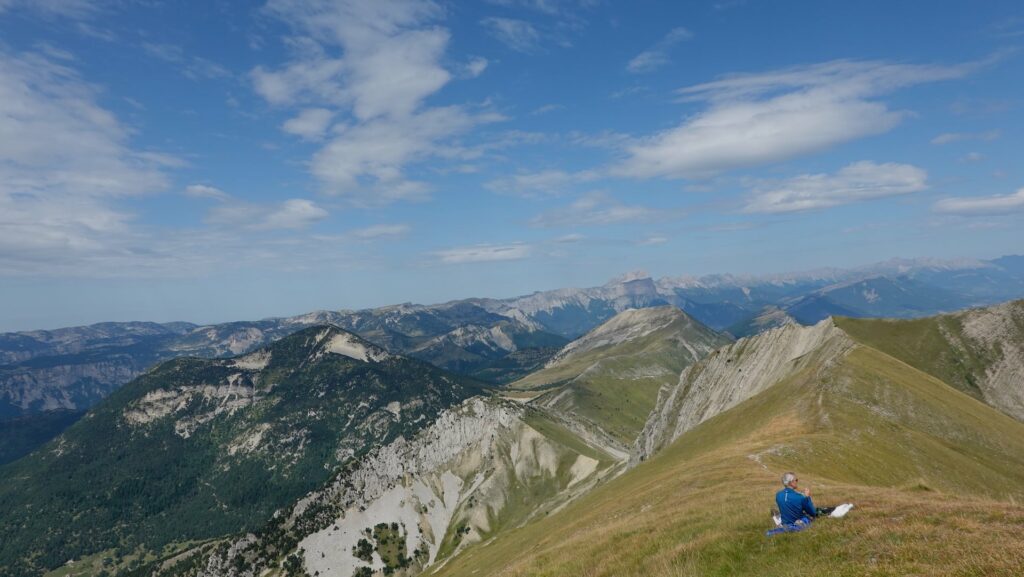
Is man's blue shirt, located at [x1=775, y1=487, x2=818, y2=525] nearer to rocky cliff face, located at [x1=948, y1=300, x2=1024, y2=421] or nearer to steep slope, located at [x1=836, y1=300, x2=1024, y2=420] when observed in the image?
steep slope, located at [x1=836, y1=300, x2=1024, y2=420]

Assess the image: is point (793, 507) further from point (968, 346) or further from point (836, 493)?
point (968, 346)

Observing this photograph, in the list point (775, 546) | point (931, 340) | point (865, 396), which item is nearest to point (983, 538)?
point (775, 546)

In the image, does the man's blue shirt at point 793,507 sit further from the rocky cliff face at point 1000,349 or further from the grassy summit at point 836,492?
the rocky cliff face at point 1000,349

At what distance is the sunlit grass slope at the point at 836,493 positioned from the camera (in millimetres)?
14688

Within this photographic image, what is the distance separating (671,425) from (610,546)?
5310 inches

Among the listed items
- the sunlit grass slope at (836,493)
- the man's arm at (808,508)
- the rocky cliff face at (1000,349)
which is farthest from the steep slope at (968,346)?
the man's arm at (808,508)

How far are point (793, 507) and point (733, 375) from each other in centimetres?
13285

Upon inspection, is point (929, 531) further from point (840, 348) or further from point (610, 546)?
point (840, 348)

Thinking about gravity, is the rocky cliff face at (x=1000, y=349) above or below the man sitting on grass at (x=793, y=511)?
below

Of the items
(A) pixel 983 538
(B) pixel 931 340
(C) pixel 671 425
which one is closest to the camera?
(A) pixel 983 538

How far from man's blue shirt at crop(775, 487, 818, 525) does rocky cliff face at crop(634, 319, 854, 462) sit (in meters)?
104

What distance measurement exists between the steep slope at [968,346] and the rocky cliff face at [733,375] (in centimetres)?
3715

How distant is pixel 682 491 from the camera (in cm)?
4359

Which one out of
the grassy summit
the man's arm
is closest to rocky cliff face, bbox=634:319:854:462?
the grassy summit
